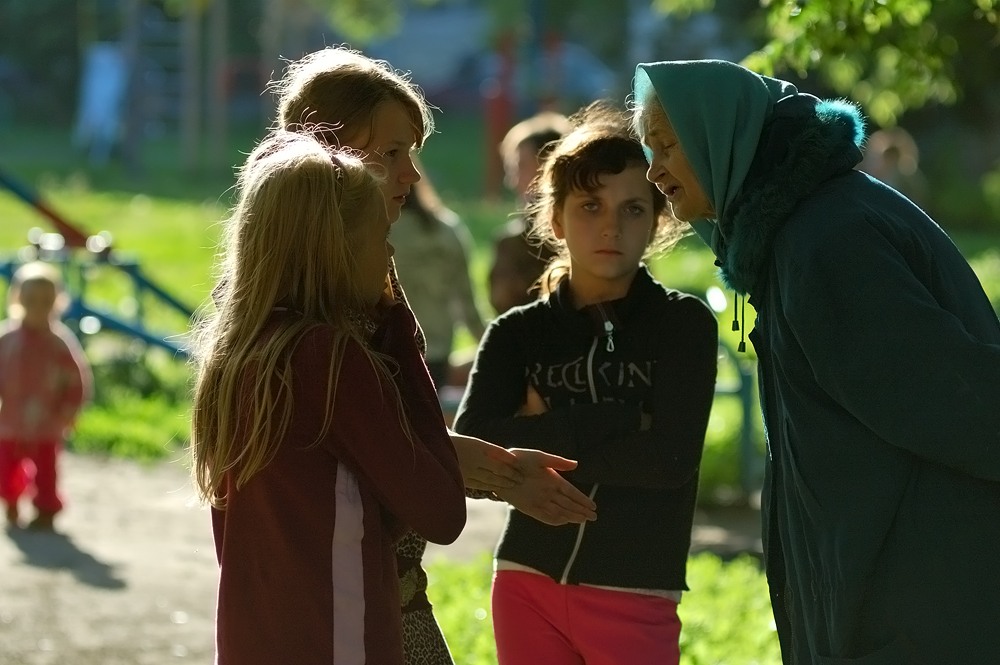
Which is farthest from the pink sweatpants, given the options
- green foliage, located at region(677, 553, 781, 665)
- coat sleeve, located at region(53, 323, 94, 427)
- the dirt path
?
coat sleeve, located at region(53, 323, 94, 427)

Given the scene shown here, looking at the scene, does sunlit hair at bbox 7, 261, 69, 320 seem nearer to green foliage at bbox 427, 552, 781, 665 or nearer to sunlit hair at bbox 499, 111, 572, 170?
green foliage at bbox 427, 552, 781, 665

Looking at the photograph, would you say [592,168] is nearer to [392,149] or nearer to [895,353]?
[392,149]

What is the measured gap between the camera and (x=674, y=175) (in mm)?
3141

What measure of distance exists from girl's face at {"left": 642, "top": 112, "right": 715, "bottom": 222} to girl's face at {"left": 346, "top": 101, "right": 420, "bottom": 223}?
0.49m

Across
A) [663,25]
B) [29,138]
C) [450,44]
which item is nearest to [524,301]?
[29,138]

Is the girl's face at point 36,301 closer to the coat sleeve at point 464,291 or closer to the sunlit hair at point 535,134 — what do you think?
the coat sleeve at point 464,291

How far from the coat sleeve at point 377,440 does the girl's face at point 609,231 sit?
0.95m

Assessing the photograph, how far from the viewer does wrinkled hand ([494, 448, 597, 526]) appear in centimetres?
323

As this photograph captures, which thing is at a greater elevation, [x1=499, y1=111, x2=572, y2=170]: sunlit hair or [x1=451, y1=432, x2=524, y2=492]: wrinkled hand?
[x1=499, y1=111, x2=572, y2=170]: sunlit hair

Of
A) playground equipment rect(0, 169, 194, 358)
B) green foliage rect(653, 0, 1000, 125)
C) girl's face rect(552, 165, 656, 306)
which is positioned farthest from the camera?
playground equipment rect(0, 169, 194, 358)

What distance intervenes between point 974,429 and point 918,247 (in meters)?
0.34

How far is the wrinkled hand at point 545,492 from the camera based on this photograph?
3230 millimetres

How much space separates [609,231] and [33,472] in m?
5.34

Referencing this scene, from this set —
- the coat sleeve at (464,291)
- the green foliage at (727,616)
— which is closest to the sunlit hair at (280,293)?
the green foliage at (727,616)
